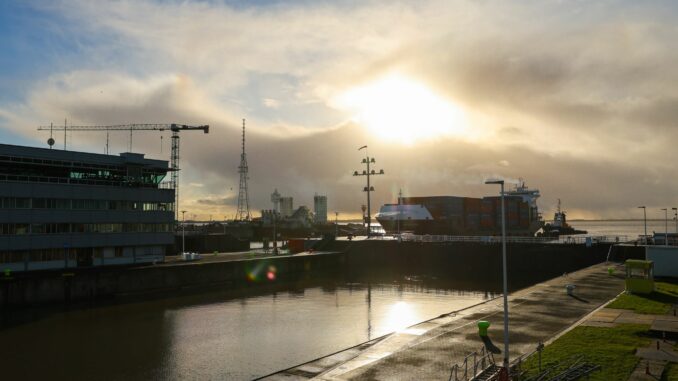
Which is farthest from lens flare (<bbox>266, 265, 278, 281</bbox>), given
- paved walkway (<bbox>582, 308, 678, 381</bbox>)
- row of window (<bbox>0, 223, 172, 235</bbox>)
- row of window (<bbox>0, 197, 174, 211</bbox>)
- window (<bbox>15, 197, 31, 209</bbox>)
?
paved walkway (<bbox>582, 308, 678, 381</bbox>)

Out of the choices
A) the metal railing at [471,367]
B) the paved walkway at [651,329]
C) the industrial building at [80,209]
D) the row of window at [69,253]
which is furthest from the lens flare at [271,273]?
the metal railing at [471,367]

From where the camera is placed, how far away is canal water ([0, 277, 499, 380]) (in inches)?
1308

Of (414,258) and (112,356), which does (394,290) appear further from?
(112,356)

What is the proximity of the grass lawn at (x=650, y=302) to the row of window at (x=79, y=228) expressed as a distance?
206 feet

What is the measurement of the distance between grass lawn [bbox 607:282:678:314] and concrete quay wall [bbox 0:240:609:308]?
28.9 m

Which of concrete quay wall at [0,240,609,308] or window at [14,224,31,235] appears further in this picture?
window at [14,224,31,235]

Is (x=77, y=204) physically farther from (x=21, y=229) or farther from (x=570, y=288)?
(x=570, y=288)

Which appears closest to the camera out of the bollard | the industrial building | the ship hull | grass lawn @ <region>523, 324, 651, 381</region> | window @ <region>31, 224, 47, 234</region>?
grass lawn @ <region>523, 324, 651, 381</region>

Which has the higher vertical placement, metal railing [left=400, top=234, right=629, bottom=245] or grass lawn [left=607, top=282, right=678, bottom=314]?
metal railing [left=400, top=234, right=629, bottom=245]

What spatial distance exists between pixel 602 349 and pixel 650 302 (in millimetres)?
17675

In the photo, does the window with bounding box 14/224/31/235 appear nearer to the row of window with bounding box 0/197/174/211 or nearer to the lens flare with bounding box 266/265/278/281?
the row of window with bounding box 0/197/174/211

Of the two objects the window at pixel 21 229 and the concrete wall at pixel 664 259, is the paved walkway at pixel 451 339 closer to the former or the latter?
the concrete wall at pixel 664 259

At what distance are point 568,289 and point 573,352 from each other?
21786 mm

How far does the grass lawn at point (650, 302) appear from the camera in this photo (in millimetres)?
37469
